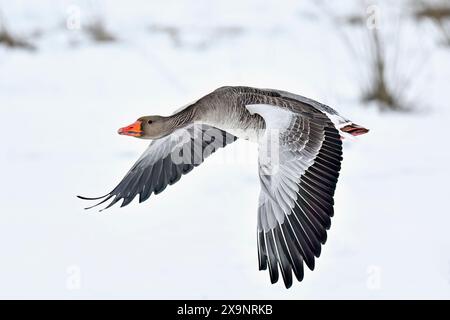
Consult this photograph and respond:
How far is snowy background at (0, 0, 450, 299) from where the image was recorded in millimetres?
5082

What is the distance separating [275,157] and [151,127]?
31.8 inches

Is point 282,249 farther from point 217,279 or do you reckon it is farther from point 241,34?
point 241,34

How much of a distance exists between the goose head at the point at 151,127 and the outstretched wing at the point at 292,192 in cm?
58

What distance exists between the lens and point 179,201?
6000 millimetres

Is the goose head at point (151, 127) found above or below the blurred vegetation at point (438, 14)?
below

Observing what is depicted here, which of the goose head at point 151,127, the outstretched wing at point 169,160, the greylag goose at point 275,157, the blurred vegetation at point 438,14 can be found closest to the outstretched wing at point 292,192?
the greylag goose at point 275,157

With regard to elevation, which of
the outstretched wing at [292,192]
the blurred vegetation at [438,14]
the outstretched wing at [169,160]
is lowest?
the outstretched wing at [292,192]

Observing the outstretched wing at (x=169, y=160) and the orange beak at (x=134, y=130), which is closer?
the orange beak at (x=134, y=130)

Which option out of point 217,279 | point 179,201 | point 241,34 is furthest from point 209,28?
point 217,279

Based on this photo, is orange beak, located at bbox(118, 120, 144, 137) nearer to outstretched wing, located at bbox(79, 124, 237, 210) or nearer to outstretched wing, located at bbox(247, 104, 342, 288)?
outstretched wing, located at bbox(79, 124, 237, 210)

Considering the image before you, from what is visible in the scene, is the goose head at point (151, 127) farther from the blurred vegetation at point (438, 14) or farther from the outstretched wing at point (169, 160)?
the blurred vegetation at point (438, 14)

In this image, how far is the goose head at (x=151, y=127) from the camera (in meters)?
4.43

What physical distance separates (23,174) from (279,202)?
3.11 m

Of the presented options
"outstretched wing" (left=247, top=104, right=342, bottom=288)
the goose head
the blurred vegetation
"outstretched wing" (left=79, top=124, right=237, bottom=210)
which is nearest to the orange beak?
the goose head
